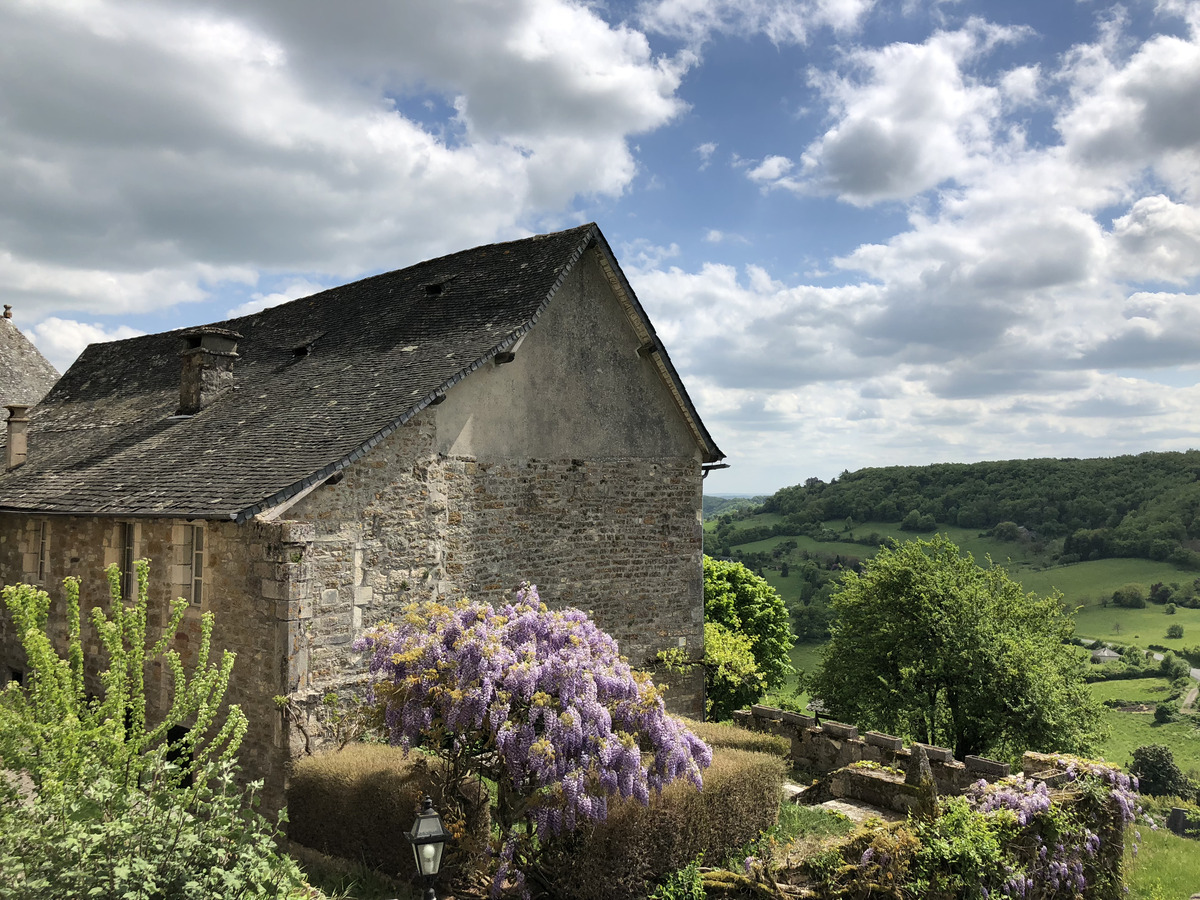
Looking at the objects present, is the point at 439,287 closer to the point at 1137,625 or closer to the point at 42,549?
the point at 42,549

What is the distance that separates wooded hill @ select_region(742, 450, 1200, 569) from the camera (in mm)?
77875

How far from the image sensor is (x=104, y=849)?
20.6ft

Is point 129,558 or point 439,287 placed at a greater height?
point 439,287

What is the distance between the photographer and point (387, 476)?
11758 millimetres

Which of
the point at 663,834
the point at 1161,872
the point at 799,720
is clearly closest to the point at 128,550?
the point at 663,834

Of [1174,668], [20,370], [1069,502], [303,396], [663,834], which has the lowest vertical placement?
[1174,668]

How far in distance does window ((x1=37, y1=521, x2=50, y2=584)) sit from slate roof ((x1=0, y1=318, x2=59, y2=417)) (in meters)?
12.4

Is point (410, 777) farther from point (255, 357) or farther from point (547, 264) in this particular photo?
point (255, 357)

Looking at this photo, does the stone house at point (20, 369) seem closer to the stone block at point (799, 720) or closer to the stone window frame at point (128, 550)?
the stone window frame at point (128, 550)

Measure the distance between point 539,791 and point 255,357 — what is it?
1226 cm

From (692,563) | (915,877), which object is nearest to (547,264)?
(692,563)

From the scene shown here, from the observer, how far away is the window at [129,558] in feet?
42.1

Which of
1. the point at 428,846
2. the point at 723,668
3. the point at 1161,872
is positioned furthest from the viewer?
the point at 723,668

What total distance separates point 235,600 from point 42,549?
6.43m
